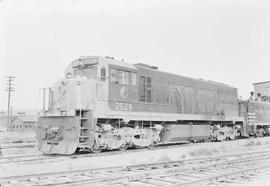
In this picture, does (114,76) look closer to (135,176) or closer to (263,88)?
(135,176)

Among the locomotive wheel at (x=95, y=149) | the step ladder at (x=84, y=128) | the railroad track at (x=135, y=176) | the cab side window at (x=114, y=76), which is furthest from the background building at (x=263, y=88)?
the railroad track at (x=135, y=176)

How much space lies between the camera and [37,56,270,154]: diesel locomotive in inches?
484

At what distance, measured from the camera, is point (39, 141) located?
12.8 meters

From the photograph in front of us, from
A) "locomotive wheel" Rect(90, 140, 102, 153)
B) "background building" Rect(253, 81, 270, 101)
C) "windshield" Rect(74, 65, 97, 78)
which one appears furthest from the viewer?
"background building" Rect(253, 81, 270, 101)

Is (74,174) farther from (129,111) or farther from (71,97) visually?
(129,111)

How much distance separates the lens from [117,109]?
13391mm

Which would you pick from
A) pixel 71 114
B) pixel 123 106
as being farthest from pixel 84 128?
pixel 123 106

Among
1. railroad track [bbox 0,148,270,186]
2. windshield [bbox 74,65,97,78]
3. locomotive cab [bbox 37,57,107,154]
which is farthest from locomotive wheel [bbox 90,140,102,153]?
railroad track [bbox 0,148,270,186]

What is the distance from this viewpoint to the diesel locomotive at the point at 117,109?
40.3 ft

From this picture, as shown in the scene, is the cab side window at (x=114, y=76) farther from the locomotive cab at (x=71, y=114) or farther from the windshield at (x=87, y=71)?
the windshield at (x=87, y=71)

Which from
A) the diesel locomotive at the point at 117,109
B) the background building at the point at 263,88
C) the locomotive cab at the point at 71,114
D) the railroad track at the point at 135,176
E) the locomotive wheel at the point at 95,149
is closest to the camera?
the railroad track at the point at 135,176

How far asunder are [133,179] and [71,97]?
6.51m

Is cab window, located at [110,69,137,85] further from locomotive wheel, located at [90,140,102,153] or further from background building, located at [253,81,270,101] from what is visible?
background building, located at [253,81,270,101]

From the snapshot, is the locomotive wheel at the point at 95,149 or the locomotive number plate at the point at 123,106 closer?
the locomotive wheel at the point at 95,149
